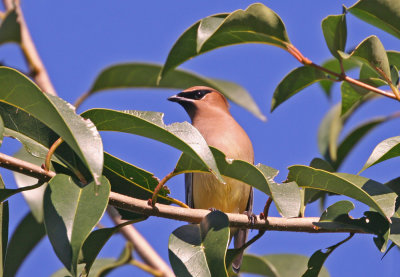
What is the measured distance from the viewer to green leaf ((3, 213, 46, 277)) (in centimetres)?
392

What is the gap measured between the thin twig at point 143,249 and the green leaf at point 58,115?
6.75 feet

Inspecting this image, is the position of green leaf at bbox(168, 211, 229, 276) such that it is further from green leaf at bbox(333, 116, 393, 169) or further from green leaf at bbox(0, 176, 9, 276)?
green leaf at bbox(333, 116, 393, 169)

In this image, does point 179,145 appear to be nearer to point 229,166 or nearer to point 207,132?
point 229,166

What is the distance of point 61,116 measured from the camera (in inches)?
75.8

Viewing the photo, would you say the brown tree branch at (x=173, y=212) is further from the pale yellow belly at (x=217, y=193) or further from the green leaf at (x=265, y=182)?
the pale yellow belly at (x=217, y=193)

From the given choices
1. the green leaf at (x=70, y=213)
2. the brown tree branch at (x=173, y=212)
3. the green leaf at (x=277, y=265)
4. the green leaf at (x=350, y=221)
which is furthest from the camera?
the green leaf at (x=277, y=265)

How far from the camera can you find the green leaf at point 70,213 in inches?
77.5

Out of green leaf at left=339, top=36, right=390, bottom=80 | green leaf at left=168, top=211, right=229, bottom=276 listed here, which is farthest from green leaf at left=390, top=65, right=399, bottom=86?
green leaf at left=168, top=211, right=229, bottom=276

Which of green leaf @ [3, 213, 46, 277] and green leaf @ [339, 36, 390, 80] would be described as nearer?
green leaf @ [339, 36, 390, 80]

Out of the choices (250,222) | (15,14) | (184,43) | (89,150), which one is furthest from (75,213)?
(15,14)

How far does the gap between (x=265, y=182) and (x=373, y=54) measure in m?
0.83

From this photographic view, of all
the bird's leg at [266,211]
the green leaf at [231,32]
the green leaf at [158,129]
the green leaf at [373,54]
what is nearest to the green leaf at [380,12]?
the green leaf at [373,54]

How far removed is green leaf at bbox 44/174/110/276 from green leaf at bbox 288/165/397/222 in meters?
0.78

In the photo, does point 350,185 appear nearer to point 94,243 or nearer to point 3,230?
point 94,243
